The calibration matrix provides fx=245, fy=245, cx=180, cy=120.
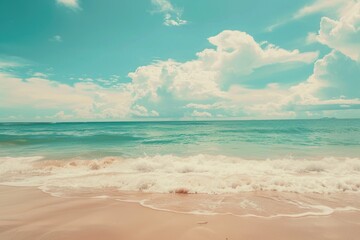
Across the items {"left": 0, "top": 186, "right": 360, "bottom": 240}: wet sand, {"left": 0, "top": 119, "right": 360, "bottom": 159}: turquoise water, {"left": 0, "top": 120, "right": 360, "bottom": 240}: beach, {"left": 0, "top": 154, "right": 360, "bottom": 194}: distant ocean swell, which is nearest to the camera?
{"left": 0, "top": 186, "right": 360, "bottom": 240}: wet sand

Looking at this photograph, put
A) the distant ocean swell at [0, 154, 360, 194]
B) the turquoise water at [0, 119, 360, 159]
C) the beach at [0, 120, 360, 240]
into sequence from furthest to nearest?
the turquoise water at [0, 119, 360, 159]
the distant ocean swell at [0, 154, 360, 194]
the beach at [0, 120, 360, 240]

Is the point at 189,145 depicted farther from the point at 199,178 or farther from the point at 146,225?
the point at 146,225

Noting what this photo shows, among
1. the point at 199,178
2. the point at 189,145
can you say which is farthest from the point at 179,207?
the point at 189,145

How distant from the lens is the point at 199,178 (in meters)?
10.2

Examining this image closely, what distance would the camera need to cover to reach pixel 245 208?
6.79m

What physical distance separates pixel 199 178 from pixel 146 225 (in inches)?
190

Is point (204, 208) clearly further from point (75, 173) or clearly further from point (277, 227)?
point (75, 173)

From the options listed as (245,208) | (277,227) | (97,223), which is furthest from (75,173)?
(277,227)

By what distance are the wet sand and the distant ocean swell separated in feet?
7.65

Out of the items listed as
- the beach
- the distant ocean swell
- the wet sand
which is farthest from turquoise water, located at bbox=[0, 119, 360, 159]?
the wet sand

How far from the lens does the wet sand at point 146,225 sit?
511 centimetres

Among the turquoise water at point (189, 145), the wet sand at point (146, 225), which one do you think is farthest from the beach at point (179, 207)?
the turquoise water at point (189, 145)

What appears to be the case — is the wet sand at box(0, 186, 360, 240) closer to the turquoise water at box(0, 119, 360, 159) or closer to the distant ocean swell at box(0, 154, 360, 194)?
the distant ocean swell at box(0, 154, 360, 194)

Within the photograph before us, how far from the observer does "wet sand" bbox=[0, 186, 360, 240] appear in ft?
16.8
